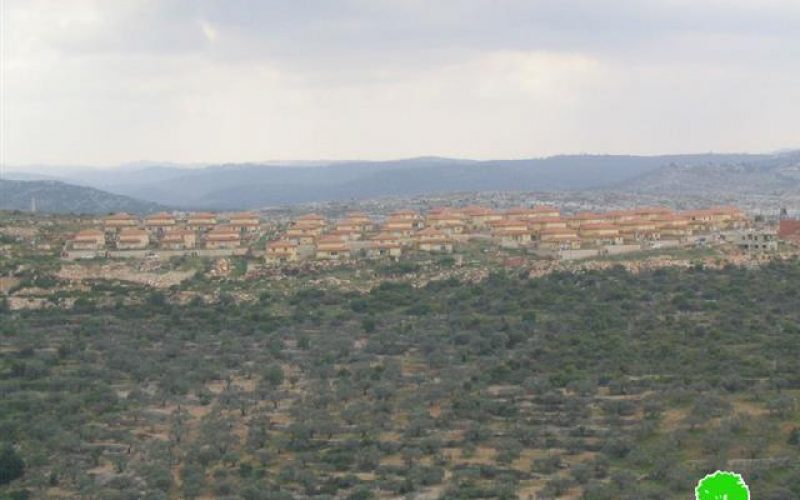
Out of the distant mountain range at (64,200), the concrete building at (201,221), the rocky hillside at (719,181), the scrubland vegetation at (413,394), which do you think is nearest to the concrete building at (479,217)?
the concrete building at (201,221)

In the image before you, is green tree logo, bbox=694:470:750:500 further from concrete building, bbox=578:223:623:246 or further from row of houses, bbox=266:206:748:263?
concrete building, bbox=578:223:623:246

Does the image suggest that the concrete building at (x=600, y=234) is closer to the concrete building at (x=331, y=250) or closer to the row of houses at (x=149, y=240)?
the concrete building at (x=331, y=250)

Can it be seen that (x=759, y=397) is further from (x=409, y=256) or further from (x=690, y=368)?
(x=409, y=256)

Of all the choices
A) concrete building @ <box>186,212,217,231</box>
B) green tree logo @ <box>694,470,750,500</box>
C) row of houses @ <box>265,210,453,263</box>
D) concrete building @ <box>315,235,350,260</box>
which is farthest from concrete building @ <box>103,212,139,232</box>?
green tree logo @ <box>694,470,750,500</box>

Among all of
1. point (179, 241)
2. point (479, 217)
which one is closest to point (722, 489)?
point (179, 241)

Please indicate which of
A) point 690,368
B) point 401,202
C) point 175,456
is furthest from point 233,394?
point 401,202
